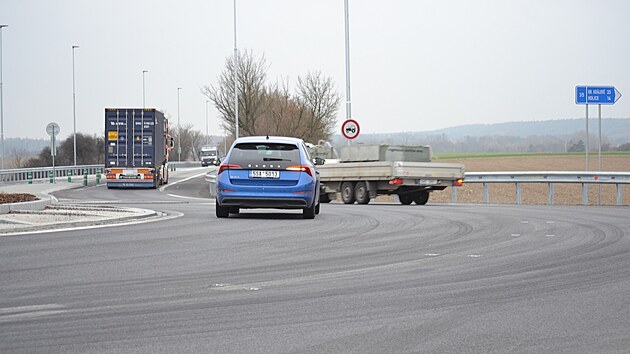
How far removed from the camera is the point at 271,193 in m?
17.8

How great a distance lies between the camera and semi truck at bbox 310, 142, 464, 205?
28.3m

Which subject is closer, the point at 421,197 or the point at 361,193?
the point at 361,193

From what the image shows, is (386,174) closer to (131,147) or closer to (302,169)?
(302,169)

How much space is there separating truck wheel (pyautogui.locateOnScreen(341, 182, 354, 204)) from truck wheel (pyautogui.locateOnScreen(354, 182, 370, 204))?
0.14 meters

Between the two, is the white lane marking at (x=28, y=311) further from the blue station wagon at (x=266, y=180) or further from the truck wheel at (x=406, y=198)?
the truck wheel at (x=406, y=198)

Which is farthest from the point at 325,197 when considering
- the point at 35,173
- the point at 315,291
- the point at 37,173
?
the point at 35,173

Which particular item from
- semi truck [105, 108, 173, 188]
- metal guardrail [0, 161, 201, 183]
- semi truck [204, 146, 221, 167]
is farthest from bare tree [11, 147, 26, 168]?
semi truck [105, 108, 173, 188]

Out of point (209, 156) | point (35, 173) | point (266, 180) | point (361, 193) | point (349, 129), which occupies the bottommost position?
point (361, 193)

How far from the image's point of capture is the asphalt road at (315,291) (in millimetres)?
6523

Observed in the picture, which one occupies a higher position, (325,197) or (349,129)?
(349,129)

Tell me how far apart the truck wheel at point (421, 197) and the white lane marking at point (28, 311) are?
23.0 meters

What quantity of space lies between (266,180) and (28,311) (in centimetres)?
1046

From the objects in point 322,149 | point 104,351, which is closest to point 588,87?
point 322,149

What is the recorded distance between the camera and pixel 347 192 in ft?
99.1
